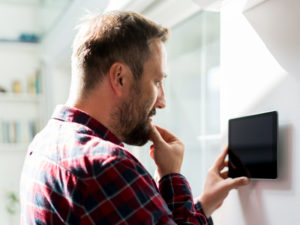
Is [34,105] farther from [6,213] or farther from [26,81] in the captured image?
[6,213]

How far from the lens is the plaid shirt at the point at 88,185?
2.76 ft

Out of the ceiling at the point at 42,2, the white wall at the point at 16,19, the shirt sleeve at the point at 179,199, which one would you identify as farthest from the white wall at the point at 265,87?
the white wall at the point at 16,19

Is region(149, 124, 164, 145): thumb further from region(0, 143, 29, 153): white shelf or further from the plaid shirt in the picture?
region(0, 143, 29, 153): white shelf

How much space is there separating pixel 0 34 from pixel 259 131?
3315 mm

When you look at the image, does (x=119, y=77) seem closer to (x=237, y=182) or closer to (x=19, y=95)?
(x=237, y=182)

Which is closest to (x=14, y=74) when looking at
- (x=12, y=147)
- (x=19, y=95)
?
(x=19, y=95)

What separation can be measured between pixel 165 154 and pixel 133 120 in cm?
13

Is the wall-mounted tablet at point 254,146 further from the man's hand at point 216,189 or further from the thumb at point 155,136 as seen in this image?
the thumb at point 155,136

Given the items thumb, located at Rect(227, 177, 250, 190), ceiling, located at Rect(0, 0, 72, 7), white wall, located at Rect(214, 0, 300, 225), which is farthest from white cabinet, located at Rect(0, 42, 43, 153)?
thumb, located at Rect(227, 177, 250, 190)

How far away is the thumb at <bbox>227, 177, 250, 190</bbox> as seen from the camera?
1.17 meters

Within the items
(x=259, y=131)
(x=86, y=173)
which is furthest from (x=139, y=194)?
(x=259, y=131)

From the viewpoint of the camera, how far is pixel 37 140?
99 centimetres

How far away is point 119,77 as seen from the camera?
1.01 m

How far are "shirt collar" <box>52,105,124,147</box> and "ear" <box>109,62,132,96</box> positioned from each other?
0.09 meters
